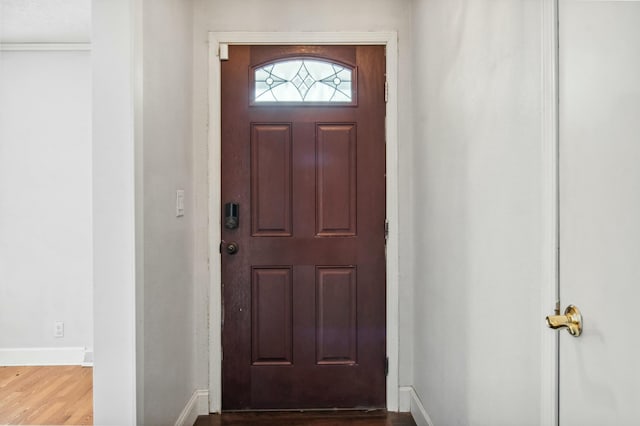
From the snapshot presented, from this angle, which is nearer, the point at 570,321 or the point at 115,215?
the point at 570,321

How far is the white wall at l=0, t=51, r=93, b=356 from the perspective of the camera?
3217mm

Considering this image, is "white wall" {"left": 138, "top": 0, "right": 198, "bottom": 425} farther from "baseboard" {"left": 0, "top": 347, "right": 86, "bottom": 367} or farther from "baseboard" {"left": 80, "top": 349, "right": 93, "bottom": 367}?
"baseboard" {"left": 0, "top": 347, "right": 86, "bottom": 367}

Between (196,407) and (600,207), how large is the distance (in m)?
2.28

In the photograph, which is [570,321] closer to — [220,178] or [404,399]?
[404,399]

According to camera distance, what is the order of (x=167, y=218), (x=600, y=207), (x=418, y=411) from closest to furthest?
(x=600, y=207) → (x=167, y=218) → (x=418, y=411)

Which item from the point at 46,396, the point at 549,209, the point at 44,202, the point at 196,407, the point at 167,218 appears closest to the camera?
the point at 549,209

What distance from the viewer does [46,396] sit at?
2.72m

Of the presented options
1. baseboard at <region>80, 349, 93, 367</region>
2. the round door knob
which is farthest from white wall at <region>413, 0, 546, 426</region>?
baseboard at <region>80, 349, 93, 367</region>

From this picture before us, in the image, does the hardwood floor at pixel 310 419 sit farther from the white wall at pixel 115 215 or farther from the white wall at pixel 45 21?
the white wall at pixel 45 21

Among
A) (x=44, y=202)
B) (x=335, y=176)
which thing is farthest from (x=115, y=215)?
(x=44, y=202)

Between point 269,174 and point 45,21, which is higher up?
point 45,21

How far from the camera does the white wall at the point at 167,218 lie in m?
1.80

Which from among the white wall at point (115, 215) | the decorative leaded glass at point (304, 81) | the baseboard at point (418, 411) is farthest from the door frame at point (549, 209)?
the decorative leaded glass at point (304, 81)

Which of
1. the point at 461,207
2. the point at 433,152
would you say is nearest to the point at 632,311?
the point at 461,207
